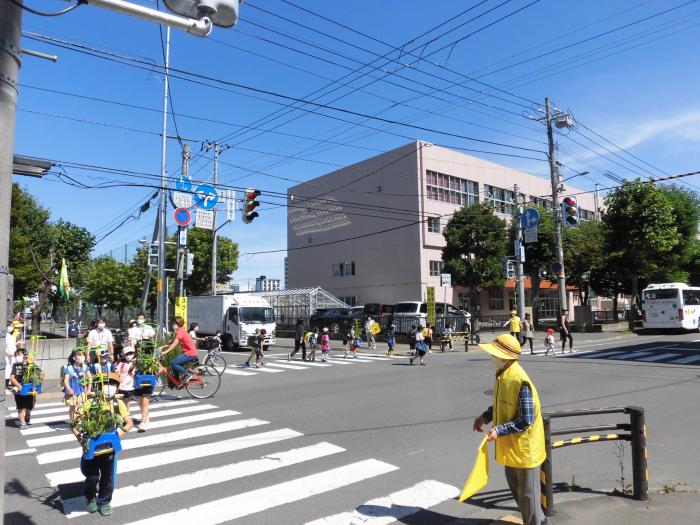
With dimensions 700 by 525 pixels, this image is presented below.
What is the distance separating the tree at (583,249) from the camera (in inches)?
1619

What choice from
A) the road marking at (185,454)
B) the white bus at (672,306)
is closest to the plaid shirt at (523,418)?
the road marking at (185,454)

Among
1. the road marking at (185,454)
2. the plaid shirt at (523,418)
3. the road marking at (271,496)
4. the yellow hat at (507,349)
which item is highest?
the yellow hat at (507,349)

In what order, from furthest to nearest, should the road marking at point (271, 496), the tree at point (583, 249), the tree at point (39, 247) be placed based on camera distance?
the tree at point (583, 249)
the tree at point (39, 247)
the road marking at point (271, 496)

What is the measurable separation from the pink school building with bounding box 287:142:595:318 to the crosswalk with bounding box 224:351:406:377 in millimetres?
15251

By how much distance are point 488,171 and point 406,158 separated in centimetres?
957

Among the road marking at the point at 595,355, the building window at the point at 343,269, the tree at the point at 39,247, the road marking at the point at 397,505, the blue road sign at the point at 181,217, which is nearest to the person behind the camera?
the road marking at the point at 397,505

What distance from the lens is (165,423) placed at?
9188 mm

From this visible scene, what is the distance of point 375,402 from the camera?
10570 millimetres

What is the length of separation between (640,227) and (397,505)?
33.5 meters

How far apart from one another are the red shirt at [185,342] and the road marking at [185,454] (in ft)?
11.0

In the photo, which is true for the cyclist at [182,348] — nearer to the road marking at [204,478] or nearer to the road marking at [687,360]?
the road marking at [204,478]

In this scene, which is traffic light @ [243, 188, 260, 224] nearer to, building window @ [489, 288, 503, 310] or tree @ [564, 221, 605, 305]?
building window @ [489, 288, 503, 310]

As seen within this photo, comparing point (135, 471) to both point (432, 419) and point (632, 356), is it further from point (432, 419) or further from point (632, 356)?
point (632, 356)

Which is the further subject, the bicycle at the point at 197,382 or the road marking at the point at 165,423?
the bicycle at the point at 197,382
